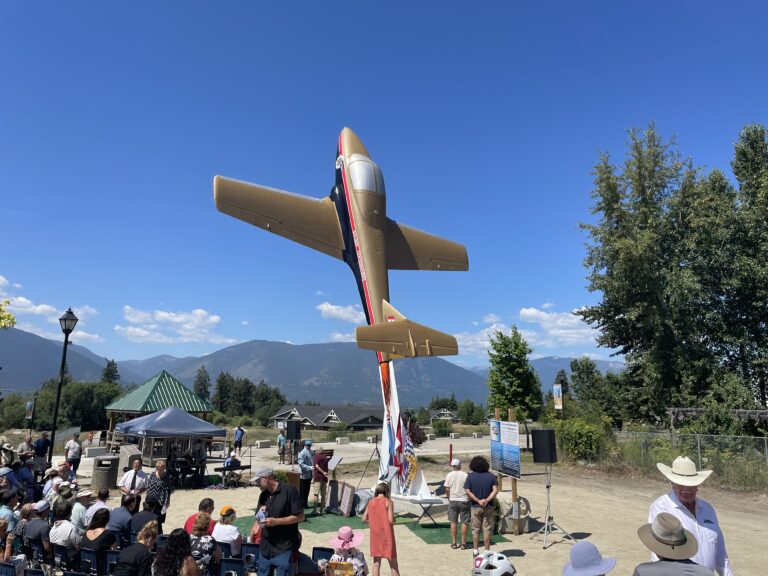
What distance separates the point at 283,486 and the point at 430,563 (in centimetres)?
412

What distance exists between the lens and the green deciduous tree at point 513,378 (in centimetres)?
2806

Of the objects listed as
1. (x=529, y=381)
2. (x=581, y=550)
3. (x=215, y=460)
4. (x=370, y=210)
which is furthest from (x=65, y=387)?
(x=581, y=550)

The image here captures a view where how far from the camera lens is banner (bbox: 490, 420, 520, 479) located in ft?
35.0

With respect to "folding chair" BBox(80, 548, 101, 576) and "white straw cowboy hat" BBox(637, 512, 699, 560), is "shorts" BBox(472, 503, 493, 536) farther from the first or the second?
"white straw cowboy hat" BBox(637, 512, 699, 560)

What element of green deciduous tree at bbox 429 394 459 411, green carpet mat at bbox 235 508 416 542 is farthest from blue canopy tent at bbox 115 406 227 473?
green deciduous tree at bbox 429 394 459 411

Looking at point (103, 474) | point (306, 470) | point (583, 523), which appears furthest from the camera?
point (103, 474)

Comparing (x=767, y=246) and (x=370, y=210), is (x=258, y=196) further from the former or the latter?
(x=767, y=246)

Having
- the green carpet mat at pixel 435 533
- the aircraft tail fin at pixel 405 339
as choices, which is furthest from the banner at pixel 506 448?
the aircraft tail fin at pixel 405 339

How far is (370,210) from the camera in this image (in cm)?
1539

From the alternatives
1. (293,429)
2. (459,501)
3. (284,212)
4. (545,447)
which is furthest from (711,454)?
(284,212)

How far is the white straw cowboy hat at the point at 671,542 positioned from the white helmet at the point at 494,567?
4.86 feet

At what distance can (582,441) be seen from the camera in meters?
22.3

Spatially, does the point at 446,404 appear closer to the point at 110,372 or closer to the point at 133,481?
the point at 110,372

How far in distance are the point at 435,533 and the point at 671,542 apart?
8.38 meters
